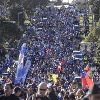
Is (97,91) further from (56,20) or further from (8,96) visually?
(56,20)

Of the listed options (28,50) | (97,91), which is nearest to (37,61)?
(28,50)

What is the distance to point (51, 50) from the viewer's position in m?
39.7

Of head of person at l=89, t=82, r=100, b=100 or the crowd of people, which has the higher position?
head of person at l=89, t=82, r=100, b=100

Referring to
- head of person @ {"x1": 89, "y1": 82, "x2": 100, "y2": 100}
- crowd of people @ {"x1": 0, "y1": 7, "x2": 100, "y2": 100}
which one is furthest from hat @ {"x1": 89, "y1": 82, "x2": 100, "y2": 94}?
crowd of people @ {"x1": 0, "y1": 7, "x2": 100, "y2": 100}

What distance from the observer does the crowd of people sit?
2156 cm

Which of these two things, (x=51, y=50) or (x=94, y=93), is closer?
(x=94, y=93)

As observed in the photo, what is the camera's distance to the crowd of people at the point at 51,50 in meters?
21.6

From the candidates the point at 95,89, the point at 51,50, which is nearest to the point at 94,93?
the point at 95,89

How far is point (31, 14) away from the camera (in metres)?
69.0

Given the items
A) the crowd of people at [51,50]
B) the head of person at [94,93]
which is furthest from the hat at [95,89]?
the crowd of people at [51,50]

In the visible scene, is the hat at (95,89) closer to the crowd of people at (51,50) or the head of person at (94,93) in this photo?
the head of person at (94,93)

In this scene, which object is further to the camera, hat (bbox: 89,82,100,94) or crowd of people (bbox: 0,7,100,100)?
crowd of people (bbox: 0,7,100,100)

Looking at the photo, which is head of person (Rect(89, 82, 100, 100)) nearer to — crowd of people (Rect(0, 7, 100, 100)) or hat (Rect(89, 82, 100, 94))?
hat (Rect(89, 82, 100, 94))

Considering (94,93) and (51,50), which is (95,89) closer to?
(94,93)
